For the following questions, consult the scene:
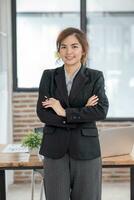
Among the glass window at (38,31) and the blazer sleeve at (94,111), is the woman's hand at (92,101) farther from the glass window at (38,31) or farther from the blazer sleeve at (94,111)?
the glass window at (38,31)

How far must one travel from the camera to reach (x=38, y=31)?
16.5ft

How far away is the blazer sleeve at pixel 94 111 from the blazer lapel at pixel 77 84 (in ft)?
0.23

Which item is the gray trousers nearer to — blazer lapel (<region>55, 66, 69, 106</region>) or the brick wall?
blazer lapel (<region>55, 66, 69, 106</region>)

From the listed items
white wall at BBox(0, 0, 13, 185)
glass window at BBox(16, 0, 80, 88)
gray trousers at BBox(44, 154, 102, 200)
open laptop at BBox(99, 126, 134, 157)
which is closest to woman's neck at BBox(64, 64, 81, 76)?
gray trousers at BBox(44, 154, 102, 200)

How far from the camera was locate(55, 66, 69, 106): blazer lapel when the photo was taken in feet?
7.39

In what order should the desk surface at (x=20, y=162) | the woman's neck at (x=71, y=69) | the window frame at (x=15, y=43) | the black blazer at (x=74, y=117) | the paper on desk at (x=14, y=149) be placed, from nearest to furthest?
the black blazer at (x=74, y=117), the woman's neck at (x=71, y=69), the desk surface at (x=20, y=162), the paper on desk at (x=14, y=149), the window frame at (x=15, y=43)

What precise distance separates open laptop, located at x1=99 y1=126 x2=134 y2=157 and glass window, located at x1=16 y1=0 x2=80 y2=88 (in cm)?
234

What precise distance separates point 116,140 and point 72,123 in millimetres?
728

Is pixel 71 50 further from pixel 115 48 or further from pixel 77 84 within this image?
pixel 115 48

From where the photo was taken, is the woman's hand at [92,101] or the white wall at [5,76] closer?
the woman's hand at [92,101]

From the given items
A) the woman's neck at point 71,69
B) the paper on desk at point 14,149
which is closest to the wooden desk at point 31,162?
the paper on desk at point 14,149

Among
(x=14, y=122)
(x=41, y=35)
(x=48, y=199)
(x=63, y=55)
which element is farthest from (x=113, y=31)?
(x=48, y=199)

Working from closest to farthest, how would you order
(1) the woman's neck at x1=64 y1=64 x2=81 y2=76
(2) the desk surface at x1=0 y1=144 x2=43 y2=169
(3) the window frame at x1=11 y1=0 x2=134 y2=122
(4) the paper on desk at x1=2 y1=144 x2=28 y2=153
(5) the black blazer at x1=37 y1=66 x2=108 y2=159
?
1. (5) the black blazer at x1=37 y1=66 x2=108 y2=159
2. (1) the woman's neck at x1=64 y1=64 x2=81 y2=76
3. (2) the desk surface at x1=0 y1=144 x2=43 y2=169
4. (4) the paper on desk at x1=2 y1=144 x2=28 y2=153
5. (3) the window frame at x1=11 y1=0 x2=134 y2=122

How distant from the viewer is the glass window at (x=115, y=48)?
4969 millimetres
